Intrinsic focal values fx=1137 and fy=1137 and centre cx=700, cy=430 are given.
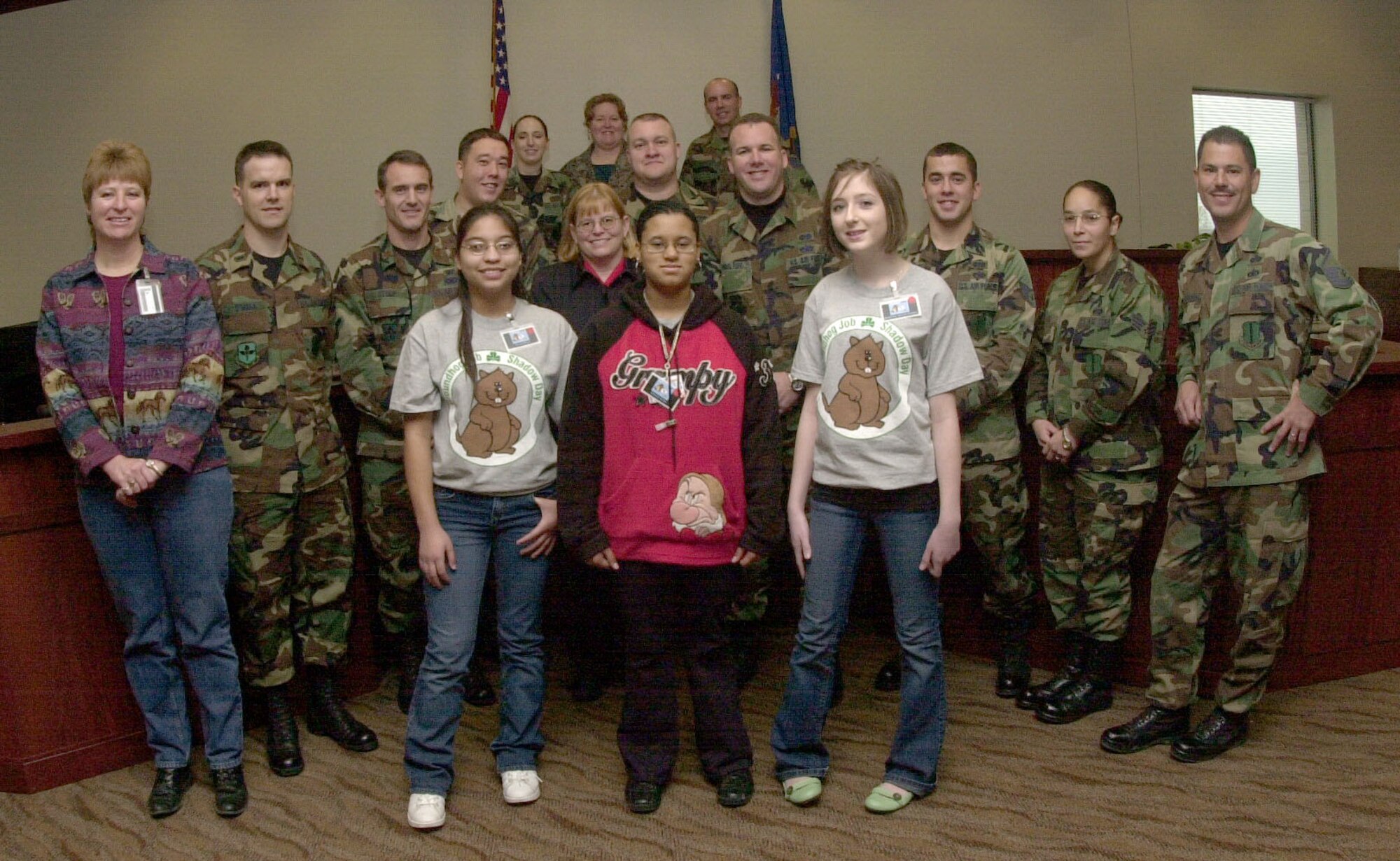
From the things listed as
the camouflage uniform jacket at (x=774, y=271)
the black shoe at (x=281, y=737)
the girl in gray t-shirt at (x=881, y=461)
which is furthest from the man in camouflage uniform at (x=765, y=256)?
the black shoe at (x=281, y=737)

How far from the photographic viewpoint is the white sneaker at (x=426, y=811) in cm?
243

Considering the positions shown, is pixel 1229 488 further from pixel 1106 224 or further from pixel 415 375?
pixel 415 375

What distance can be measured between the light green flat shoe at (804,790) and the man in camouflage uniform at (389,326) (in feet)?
3.96

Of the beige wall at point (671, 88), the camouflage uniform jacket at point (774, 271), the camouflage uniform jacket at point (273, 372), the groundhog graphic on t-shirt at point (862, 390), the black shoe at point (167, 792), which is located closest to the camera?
the groundhog graphic on t-shirt at point (862, 390)

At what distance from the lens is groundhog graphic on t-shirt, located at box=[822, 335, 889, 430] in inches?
93.9

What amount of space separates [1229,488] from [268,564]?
7.49 feet

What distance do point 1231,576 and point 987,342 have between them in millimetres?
810

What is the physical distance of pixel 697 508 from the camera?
7.74 feet

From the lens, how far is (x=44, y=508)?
2.77 meters

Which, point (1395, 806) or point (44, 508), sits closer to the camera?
point (1395, 806)

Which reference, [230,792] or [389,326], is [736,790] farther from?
[389,326]

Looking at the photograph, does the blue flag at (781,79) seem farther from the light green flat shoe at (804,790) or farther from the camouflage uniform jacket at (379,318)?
the light green flat shoe at (804,790)

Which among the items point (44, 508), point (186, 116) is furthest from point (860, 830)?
point (186, 116)

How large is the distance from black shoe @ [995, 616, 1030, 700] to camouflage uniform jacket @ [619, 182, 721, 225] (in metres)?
1.41
